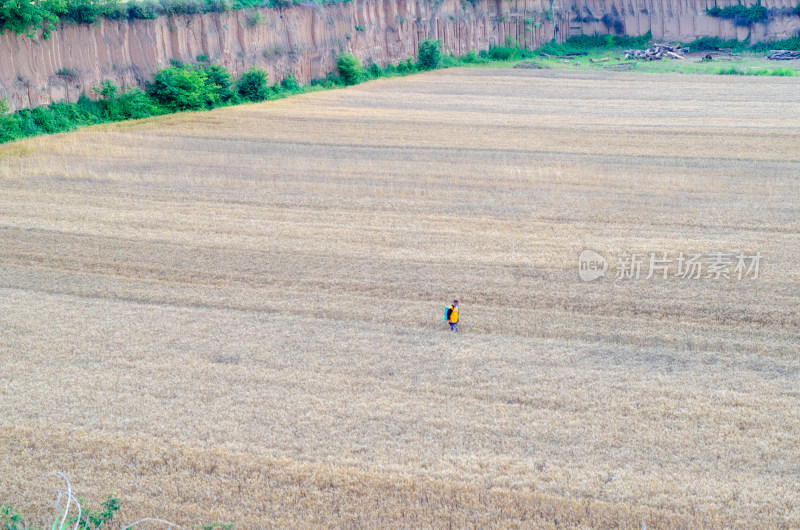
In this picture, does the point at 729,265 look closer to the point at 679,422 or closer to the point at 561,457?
the point at 679,422

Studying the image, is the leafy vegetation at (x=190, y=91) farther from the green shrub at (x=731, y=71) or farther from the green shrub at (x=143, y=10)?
the green shrub at (x=143, y=10)

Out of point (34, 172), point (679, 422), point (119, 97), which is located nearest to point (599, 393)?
point (679, 422)

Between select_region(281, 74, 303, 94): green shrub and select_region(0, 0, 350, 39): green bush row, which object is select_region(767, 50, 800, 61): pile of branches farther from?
select_region(0, 0, 350, 39): green bush row

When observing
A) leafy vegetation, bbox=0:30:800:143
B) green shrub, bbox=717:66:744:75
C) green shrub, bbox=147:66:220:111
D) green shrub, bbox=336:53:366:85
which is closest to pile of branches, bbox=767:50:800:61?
leafy vegetation, bbox=0:30:800:143

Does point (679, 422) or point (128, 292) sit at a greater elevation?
point (128, 292)

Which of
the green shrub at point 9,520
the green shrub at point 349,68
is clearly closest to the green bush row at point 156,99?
the green shrub at point 349,68

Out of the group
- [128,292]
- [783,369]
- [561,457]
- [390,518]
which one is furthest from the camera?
[128,292]
